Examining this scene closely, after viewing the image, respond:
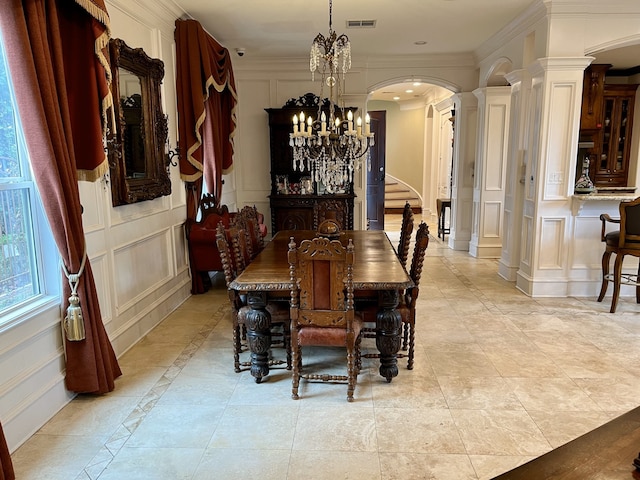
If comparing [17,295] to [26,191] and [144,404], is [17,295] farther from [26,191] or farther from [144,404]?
[144,404]

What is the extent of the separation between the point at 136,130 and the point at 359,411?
2790 mm

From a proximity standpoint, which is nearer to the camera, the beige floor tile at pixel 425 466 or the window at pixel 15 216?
the beige floor tile at pixel 425 466

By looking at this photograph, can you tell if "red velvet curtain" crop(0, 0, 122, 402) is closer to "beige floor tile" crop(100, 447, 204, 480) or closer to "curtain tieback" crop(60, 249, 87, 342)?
"curtain tieback" crop(60, 249, 87, 342)

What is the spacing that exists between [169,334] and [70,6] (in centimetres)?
250

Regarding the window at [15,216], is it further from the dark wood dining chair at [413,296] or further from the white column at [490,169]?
the white column at [490,169]

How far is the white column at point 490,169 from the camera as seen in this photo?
6391 mm

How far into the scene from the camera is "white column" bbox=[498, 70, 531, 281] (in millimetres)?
5066

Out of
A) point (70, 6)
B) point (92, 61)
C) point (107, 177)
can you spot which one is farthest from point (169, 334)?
point (70, 6)

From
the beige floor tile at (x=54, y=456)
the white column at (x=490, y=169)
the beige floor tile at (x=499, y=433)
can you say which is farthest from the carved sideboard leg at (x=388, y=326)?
the white column at (x=490, y=169)

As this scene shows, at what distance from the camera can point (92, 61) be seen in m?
2.75

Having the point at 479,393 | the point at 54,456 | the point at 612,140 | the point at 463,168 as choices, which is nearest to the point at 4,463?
the point at 54,456

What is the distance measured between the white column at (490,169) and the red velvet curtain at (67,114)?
5.22m

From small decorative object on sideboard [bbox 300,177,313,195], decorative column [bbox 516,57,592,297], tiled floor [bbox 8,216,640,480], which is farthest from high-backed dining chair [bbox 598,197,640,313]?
small decorative object on sideboard [bbox 300,177,313,195]

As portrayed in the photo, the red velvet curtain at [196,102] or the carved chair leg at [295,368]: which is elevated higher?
the red velvet curtain at [196,102]
